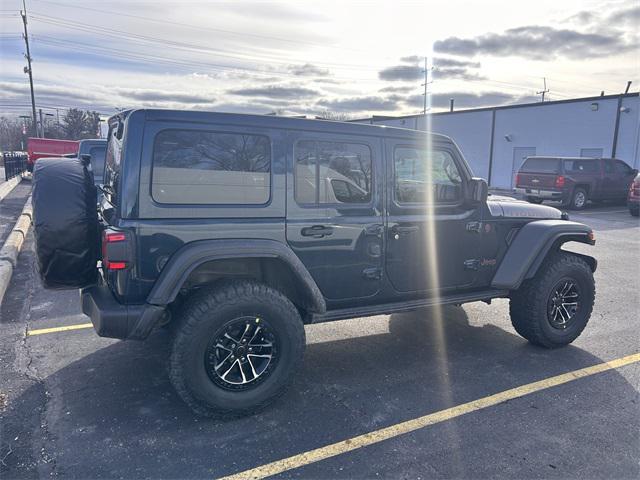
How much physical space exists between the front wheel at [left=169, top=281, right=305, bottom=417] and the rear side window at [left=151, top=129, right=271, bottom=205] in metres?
0.64

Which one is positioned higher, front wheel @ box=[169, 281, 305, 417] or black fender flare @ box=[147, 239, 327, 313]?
black fender flare @ box=[147, 239, 327, 313]

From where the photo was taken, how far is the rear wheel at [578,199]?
1600 centimetres

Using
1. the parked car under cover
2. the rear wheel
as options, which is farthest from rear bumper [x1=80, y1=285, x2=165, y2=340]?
the parked car under cover

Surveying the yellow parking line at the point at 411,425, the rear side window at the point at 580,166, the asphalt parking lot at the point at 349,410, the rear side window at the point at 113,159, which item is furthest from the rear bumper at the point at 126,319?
the rear side window at the point at 580,166

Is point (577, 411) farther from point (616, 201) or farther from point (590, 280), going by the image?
point (616, 201)

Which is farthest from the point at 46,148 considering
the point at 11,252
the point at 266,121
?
the point at 266,121

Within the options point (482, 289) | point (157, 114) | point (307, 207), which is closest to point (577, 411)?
point (482, 289)

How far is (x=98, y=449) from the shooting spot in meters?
2.95

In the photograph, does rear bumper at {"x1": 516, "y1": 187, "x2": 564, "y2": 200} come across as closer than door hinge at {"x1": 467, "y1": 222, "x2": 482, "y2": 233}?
No

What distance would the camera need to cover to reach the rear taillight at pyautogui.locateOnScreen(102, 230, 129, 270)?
303cm

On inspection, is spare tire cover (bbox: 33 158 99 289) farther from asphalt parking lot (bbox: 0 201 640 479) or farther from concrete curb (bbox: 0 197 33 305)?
concrete curb (bbox: 0 197 33 305)

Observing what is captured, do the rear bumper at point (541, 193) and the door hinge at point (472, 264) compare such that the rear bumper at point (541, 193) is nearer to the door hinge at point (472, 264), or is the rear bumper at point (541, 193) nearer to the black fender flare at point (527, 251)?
the black fender flare at point (527, 251)

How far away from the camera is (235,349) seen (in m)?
3.35

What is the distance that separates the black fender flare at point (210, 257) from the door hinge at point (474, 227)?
1.65 metres
